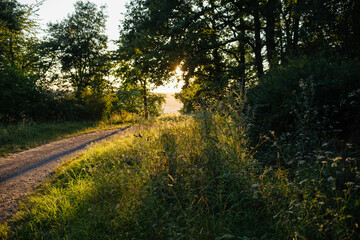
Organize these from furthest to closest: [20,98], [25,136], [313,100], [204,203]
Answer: [20,98], [25,136], [313,100], [204,203]

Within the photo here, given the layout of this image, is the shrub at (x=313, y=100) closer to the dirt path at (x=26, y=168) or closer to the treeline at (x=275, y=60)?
the treeline at (x=275, y=60)

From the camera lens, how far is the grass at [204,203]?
2350 millimetres

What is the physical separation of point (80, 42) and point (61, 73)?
188 inches

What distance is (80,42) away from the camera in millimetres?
23812

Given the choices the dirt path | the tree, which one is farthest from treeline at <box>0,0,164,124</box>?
the dirt path

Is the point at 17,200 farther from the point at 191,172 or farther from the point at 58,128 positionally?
the point at 58,128

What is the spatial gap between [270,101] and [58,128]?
1190 cm

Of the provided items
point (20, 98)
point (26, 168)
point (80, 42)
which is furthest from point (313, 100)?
point (80, 42)

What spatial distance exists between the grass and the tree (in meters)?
21.7

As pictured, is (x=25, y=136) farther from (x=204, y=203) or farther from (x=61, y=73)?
(x=61, y=73)

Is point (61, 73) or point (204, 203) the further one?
point (61, 73)

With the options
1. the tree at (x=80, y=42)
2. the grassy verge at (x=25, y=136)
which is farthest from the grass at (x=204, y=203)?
the tree at (x=80, y=42)

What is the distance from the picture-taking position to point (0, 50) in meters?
18.2

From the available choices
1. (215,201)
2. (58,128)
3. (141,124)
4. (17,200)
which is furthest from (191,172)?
(58,128)
